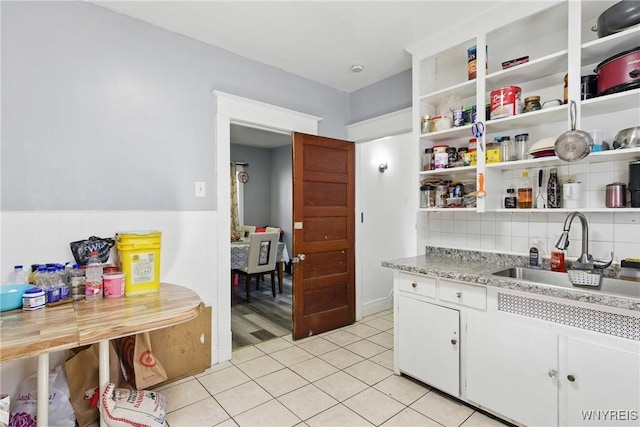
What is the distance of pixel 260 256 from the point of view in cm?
445

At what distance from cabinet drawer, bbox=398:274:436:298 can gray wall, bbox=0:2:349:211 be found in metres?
1.65

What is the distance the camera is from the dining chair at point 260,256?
4.33m

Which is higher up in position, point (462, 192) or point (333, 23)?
point (333, 23)

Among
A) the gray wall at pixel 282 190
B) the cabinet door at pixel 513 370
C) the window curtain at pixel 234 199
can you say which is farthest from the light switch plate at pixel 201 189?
the gray wall at pixel 282 190

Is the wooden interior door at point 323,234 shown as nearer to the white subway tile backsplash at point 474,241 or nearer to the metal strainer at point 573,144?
the white subway tile backsplash at point 474,241

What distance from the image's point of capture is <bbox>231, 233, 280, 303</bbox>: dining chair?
4332 millimetres

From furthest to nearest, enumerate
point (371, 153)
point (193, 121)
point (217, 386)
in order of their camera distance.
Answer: point (371, 153)
point (193, 121)
point (217, 386)

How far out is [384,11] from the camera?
2.15 m

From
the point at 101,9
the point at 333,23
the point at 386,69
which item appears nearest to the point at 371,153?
the point at 386,69

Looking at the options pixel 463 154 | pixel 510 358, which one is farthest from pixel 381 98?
pixel 510 358

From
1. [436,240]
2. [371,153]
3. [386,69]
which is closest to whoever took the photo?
[436,240]

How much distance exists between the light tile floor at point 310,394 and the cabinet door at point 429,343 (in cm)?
13

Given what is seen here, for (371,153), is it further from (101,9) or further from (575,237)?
(101,9)

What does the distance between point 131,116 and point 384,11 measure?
1.92 metres
